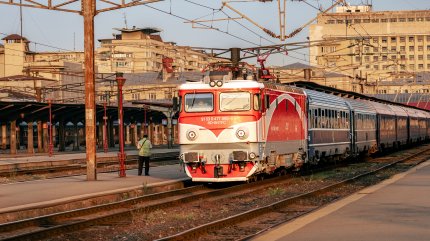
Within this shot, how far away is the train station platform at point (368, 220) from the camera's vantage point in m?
11.5

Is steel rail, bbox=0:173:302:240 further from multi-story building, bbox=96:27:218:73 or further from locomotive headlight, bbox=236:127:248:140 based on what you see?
multi-story building, bbox=96:27:218:73

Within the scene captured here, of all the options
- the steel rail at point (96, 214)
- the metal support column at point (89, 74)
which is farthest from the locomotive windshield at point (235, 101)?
the metal support column at point (89, 74)

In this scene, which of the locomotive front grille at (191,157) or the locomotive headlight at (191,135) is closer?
the locomotive front grille at (191,157)

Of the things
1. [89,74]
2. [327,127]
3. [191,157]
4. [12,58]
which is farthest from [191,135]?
[12,58]

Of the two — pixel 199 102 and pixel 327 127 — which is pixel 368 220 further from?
pixel 327 127

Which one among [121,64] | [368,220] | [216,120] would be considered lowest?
[368,220]

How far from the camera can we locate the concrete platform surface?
18.7 meters

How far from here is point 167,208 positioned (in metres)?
18.0

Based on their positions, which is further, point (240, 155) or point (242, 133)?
point (242, 133)

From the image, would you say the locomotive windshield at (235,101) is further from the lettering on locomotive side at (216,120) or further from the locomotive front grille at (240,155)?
the locomotive front grille at (240,155)

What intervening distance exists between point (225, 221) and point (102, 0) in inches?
515

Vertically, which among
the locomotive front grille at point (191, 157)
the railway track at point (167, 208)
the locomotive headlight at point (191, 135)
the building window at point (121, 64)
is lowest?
the railway track at point (167, 208)

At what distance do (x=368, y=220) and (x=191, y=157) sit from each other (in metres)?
9.23

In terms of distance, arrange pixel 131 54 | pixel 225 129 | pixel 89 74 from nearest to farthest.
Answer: pixel 225 129 < pixel 89 74 < pixel 131 54
